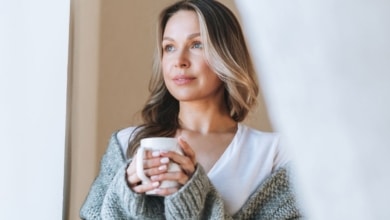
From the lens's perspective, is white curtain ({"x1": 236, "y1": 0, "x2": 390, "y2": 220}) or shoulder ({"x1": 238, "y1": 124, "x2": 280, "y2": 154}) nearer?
white curtain ({"x1": 236, "y1": 0, "x2": 390, "y2": 220})

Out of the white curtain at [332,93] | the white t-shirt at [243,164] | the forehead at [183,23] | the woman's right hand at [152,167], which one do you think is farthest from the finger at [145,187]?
the white curtain at [332,93]

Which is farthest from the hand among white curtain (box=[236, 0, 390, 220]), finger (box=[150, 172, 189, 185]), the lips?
white curtain (box=[236, 0, 390, 220])

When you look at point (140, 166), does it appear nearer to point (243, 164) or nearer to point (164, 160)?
point (164, 160)

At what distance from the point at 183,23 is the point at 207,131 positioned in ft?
0.46

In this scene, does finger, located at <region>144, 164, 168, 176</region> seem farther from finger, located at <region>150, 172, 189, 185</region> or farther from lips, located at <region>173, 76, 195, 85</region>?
Answer: lips, located at <region>173, 76, 195, 85</region>

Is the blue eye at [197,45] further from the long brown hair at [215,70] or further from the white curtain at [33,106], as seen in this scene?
the white curtain at [33,106]

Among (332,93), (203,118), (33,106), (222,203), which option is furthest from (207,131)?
(332,93)

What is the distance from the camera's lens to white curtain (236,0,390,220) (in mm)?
112

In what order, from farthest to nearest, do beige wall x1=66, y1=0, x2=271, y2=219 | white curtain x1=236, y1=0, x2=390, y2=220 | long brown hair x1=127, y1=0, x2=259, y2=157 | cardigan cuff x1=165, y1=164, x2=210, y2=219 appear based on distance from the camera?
1. beige wall x1=66, y1=0, x2=271, y2=219
2. long brown hair x1=127, y1=0, x2=259, y2=157
3. cardigan cuff x1=165, y1=164, x2=210, y2=219
4. white curtain x1=236, y1=0, x2=390, y2=220

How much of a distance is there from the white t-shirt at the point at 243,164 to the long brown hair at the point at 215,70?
33 millimetres

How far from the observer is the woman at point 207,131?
60cm

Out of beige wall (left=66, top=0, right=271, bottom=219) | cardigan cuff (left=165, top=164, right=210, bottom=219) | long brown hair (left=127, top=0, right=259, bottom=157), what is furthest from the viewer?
beige wall (left=66, top=0, right=271, bottom=219)

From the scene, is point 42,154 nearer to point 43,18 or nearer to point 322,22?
point 43,18

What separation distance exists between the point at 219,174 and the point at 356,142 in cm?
54
